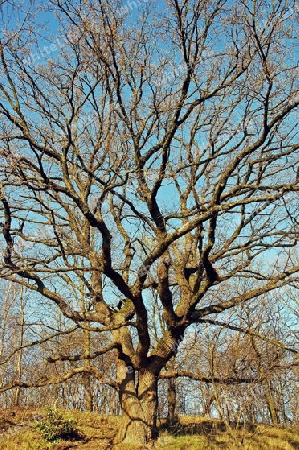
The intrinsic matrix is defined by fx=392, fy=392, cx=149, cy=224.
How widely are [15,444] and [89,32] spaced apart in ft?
29.2

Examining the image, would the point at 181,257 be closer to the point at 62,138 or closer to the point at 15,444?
the point at 62,138

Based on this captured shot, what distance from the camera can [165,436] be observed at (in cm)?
896

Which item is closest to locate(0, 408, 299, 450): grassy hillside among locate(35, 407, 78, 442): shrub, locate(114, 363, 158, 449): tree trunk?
locate(35, 407, 78, 442): shrub

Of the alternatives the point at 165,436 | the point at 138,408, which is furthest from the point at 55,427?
the point at 165,436

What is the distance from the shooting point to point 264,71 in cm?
684

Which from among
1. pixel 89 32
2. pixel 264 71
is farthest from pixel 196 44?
pixel 89 32

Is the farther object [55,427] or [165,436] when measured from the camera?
[55,427]

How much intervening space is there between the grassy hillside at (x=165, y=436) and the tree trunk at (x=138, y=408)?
0.91 feet

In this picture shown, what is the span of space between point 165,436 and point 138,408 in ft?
3.61

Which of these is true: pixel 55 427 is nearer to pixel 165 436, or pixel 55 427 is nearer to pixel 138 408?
pixel 138 408

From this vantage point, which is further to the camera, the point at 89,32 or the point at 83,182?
the point at 83,182

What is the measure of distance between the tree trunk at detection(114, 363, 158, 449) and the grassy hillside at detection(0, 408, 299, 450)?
276 mm

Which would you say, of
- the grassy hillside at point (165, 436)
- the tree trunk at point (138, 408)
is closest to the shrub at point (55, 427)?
the grassy hillside at point (165, 436)

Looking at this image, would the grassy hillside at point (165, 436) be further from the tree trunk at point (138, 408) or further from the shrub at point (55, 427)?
the tree trunk at point (138, 408)
